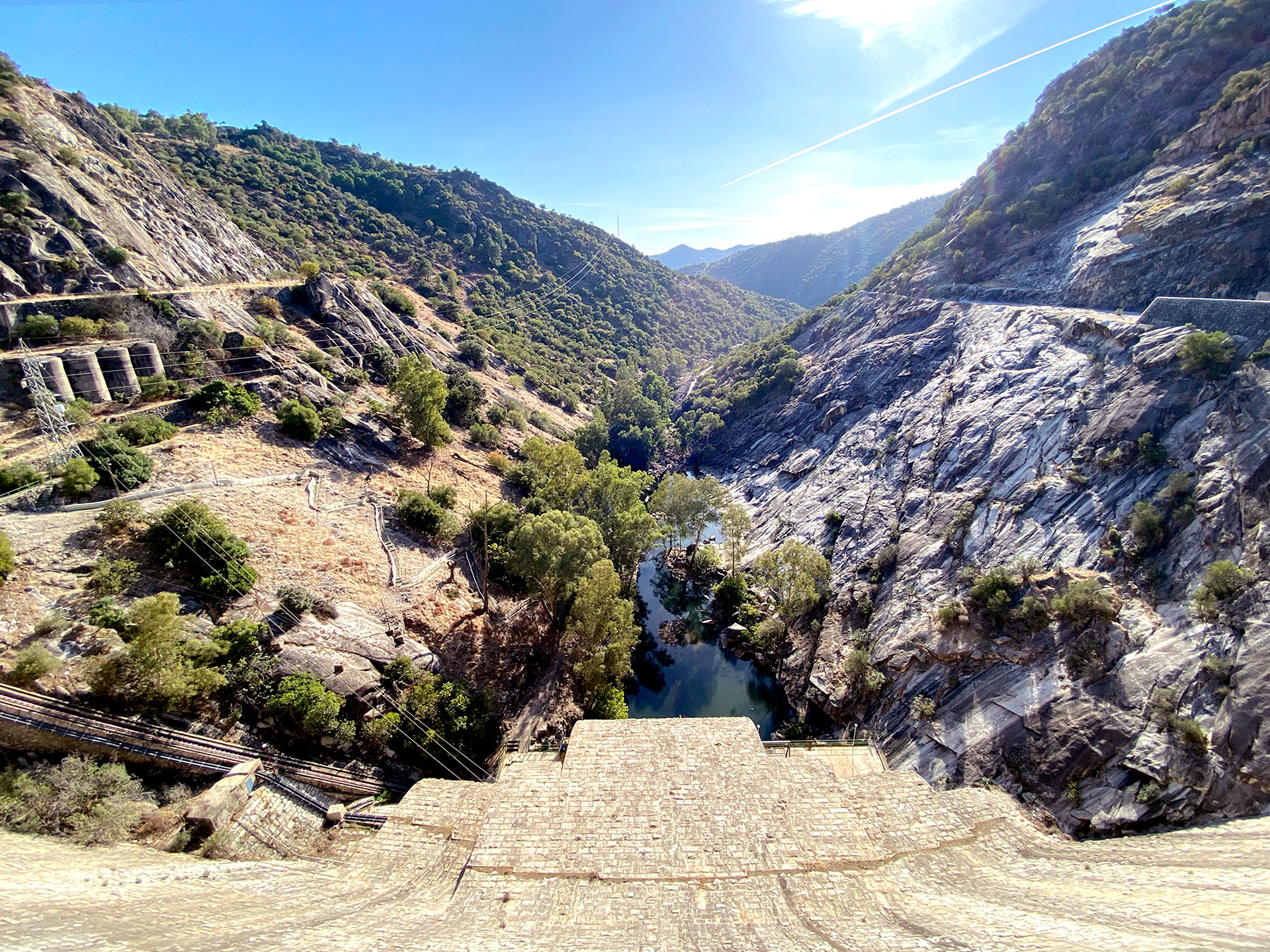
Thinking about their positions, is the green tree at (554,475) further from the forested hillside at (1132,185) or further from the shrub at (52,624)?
the forested hillside at (1132,185)

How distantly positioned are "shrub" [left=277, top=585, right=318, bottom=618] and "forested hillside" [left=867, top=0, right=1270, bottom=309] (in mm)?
51805

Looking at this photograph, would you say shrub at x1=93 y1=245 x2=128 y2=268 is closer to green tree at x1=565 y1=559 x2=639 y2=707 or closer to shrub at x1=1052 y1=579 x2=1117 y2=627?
green tree at x1=565 y1=559 x2=639 y2=707

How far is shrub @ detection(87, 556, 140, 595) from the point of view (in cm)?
1638

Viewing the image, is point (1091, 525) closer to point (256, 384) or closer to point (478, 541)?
point (478, 541)

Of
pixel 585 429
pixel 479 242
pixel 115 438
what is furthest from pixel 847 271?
pixel 115 438

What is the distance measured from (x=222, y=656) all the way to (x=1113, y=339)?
49601 millimetres

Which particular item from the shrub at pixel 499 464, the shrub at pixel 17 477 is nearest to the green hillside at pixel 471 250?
the shrub at pixel 499 464

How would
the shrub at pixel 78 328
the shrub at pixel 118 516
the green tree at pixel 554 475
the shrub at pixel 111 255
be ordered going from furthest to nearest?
1. the green tree at pixel 554 475
2. the shrub at pixel 111 255
3. the shrub at pixel 78 328
4. the shrub at pixel 118 516

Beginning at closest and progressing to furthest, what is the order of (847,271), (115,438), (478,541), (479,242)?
1. (115,438)
2. (478,541)
3. (479,242)
4. (847,271)

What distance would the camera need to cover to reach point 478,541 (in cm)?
2858

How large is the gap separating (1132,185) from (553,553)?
5744cm

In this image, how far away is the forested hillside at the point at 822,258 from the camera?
142 meters

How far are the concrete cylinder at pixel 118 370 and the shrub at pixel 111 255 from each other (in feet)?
30.2

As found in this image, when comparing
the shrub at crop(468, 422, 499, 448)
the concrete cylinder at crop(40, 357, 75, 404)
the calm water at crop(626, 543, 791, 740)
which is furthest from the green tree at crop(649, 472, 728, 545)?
the concrete cylinder at crop(40, 357, 75, 404)
